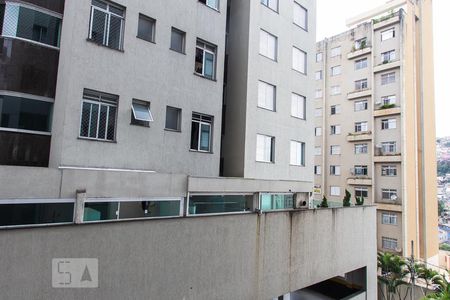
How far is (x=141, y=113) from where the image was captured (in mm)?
10734

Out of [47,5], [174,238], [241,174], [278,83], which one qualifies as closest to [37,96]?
[47,5]

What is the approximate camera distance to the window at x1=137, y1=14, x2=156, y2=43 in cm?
1130

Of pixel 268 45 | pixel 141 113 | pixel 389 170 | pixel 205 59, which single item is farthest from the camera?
pixel 389 170

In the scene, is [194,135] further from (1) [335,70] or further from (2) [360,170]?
(1) [335,70]

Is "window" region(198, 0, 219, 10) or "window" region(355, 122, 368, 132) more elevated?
"window" region(198, 0, 219, 10)

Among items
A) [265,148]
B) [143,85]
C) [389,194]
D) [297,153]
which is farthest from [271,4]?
[389,194]

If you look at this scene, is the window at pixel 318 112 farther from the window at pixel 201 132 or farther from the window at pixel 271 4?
the window at pixel 201 132

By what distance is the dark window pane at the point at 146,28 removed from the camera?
11305mm

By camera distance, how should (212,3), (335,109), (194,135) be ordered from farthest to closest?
(335,109) → (212,3) → (194,135)

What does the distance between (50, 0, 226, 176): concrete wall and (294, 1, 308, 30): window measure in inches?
208

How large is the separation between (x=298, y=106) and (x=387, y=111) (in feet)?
57.7

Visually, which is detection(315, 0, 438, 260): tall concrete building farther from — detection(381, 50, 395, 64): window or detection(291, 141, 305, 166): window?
detection(291, 141, 305, 166): window

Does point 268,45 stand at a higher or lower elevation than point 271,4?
lower

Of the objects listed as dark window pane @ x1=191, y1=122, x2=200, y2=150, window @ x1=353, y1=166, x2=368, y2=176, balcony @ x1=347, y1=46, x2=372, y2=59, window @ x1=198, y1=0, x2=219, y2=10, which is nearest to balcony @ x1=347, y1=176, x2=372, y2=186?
window @ x1=353, y1=166, x2=368, y2=176
